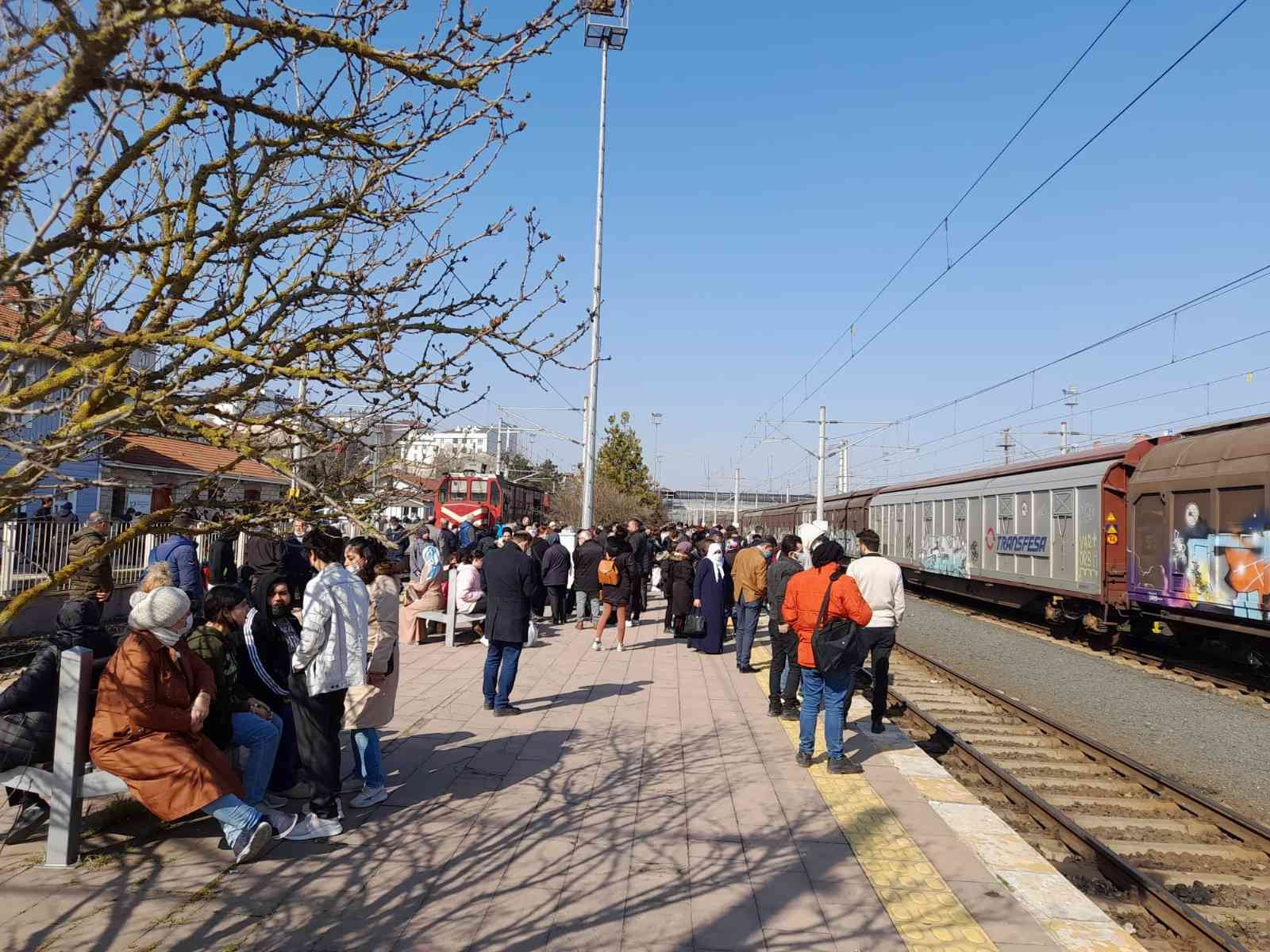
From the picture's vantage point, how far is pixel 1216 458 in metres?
13.8

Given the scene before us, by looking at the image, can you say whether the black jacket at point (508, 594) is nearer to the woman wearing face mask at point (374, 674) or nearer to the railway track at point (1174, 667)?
the woman wearing face mask at point (374, 674)

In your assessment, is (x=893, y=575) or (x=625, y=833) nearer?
(x=625, y=833)

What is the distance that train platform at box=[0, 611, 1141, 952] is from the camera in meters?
4.34

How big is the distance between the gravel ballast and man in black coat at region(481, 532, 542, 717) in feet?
19.3

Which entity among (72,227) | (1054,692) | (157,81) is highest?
(157,81)

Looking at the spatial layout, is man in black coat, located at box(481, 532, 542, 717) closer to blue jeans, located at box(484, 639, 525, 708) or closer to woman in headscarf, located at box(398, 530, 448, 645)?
blue jeans, located at box(484, 639, 525, 708)

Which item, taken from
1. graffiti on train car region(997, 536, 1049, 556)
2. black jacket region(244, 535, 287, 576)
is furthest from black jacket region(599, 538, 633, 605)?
graffiti on train car region(997, 536, 1049, 556)

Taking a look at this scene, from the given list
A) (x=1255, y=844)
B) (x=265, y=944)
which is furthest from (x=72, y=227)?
(x=1255, y=844)

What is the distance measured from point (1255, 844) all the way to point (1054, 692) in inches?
246

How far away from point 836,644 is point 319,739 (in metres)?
3.76

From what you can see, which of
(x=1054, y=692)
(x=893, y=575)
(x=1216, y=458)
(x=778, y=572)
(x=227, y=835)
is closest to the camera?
(x=227, y=835)

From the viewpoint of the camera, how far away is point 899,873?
5.21 m

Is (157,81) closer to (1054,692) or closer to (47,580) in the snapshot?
(47,580)

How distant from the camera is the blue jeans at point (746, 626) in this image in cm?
1205
